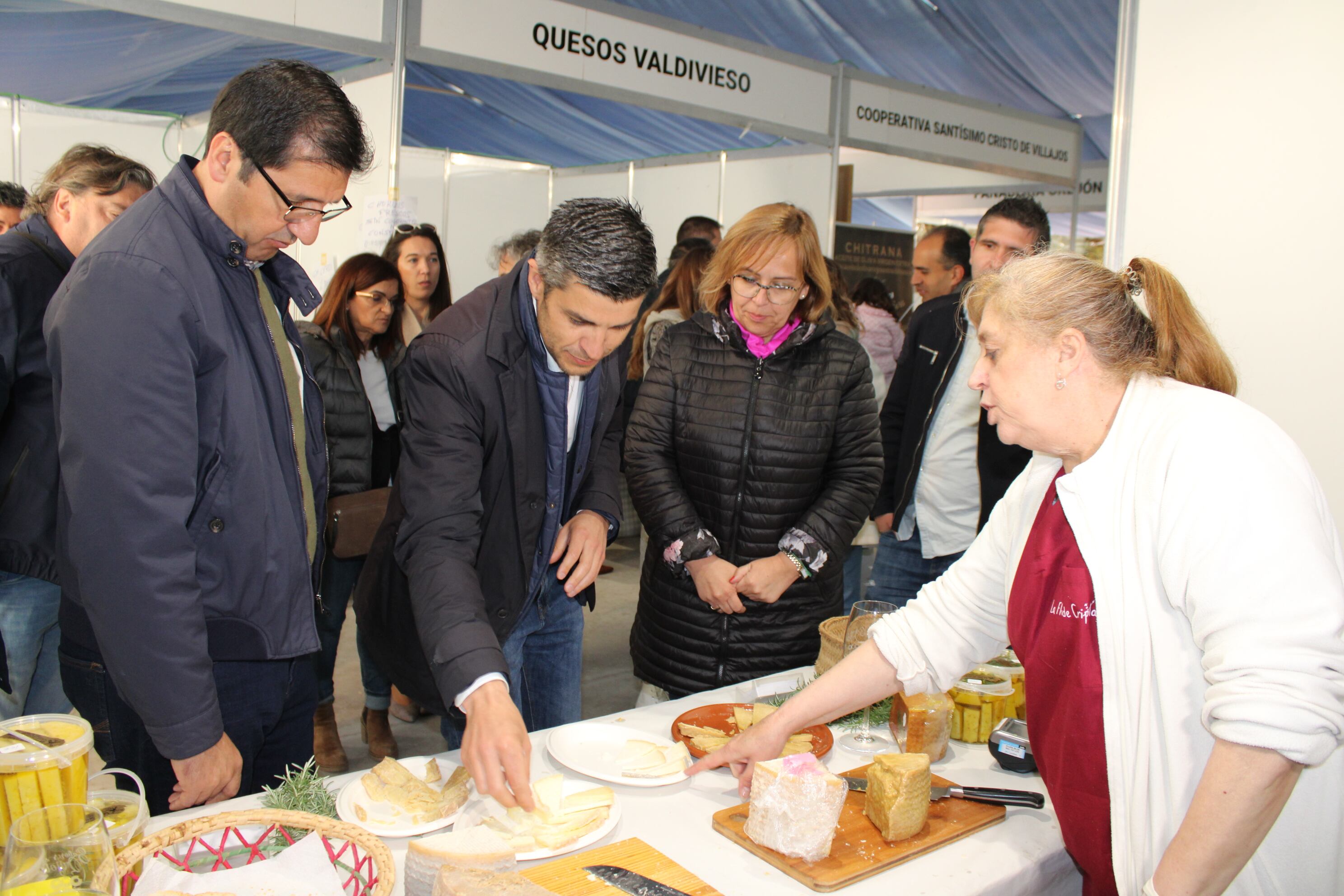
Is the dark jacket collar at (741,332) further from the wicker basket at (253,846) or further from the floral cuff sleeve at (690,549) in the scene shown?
the wicker basket at (253,846)

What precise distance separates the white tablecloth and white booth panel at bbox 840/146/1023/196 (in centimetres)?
829

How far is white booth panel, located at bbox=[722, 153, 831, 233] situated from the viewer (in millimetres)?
6441

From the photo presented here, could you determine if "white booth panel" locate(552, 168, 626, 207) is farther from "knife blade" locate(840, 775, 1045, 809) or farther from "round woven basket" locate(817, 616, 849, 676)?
"knife blade" locate(840, 775, 1045, 809)

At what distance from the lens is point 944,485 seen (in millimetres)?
2822

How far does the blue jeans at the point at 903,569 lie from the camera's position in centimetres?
296

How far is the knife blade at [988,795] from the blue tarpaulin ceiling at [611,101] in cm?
436

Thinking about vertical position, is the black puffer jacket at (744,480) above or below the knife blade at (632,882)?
above

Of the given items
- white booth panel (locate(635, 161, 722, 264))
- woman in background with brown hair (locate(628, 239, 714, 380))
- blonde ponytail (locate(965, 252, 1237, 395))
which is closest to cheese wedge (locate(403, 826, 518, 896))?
blonde ponytail (locate(965, 252, 1237, 395))

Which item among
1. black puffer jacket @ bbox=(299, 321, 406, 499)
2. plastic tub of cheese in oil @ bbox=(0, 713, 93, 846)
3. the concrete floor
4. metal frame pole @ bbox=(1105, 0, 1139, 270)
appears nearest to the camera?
plastic tub of cheese in oil @ bbox=(0, 713, 93, 846)

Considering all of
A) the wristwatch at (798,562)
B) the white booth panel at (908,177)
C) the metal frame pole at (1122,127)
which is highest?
the white booth panel at (908,177)

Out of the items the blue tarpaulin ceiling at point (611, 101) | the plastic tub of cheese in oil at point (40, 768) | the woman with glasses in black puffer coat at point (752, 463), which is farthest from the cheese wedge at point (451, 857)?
the blue tarpaulin ceiling at point (611, 101)

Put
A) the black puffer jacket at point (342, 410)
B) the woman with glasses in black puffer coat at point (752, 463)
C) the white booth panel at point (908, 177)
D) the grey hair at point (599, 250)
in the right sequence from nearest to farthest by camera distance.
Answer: the grey hair at point (599, 250) < the woman with glasses in black puffer coat at point (752, 463) < the black puffer jacket at point (342, 410) < the white booth panel at point (908, 177)

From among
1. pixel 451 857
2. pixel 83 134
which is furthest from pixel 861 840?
pixel 83 134

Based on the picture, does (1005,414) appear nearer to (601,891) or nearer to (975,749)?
(975,749)
